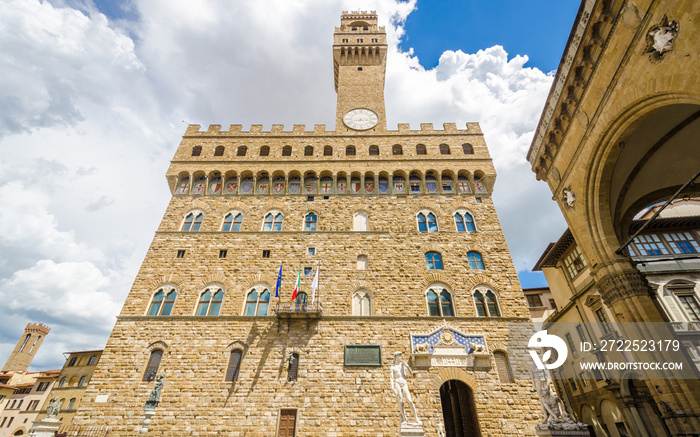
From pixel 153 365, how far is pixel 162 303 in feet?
9.25

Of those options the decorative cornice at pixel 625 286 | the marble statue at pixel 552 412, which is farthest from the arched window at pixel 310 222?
the decorative cornice at pixel 625 286

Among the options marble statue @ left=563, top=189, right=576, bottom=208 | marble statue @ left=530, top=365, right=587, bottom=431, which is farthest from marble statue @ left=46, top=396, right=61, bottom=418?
marble statue @ left=563, top=189, right=576, bottom=208

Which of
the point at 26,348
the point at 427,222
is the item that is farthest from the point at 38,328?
the point at 427,222

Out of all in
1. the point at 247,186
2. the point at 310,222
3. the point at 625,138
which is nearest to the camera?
the point at 625,138

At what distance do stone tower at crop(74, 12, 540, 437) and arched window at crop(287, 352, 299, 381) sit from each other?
0.15 feet

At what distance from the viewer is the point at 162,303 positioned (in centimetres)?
1553

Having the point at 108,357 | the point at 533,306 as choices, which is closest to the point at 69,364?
the point at 108,357

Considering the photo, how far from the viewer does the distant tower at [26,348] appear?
46.4m

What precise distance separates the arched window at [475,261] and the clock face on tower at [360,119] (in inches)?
425

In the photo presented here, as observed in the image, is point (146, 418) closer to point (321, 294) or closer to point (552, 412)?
point (321, 294)

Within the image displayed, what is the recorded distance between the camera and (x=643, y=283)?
7941 millimetres

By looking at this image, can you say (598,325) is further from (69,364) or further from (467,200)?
(69,364)

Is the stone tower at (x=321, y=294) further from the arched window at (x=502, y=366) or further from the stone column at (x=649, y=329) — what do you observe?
the stone column at (x=649, y=329)

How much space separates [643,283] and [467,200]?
37.0ft
